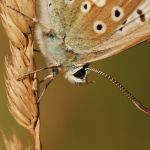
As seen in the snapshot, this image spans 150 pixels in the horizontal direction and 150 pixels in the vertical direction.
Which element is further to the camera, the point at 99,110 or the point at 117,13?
the point at 99,110

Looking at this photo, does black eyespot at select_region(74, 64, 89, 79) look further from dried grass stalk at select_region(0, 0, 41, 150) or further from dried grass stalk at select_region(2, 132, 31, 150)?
dried grass stalk at select_region(2, 132, 31, 150)

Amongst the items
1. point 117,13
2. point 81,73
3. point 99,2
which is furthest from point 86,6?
point 81,73

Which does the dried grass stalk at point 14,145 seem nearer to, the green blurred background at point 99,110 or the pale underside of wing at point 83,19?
the pale underside of wing at point 83,19

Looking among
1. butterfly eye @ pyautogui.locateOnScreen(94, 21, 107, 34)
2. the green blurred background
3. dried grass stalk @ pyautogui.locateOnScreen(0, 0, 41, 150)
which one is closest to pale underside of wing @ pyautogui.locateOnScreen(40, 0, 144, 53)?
butterfly eye @ pyautogui.locateOnScreen(94, 21, 107, 34)

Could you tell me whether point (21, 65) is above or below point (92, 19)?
below

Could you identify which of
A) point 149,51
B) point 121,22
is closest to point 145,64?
point 149,51

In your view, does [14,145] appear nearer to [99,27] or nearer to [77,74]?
[77,74]

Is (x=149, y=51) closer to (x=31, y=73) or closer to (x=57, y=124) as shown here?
(x=57, y=124)

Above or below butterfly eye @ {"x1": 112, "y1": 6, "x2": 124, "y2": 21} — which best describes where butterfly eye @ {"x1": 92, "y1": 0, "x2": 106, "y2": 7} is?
above
